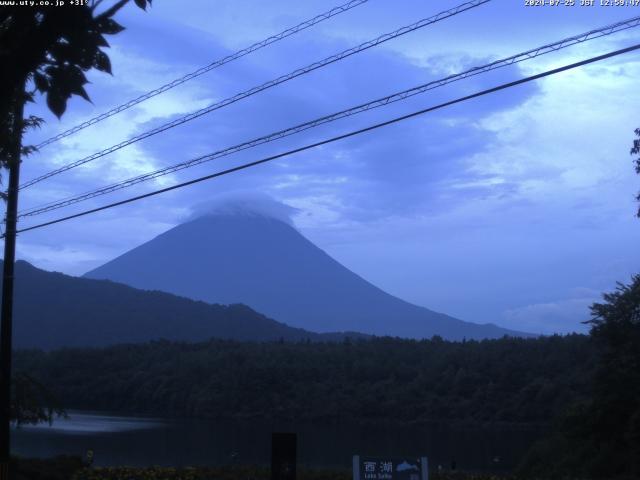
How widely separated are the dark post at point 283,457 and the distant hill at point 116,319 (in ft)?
512

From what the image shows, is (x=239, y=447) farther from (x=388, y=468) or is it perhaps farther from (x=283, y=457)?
(x=388, y=468)

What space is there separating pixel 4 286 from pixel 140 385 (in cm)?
7417

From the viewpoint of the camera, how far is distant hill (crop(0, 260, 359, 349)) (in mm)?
168625

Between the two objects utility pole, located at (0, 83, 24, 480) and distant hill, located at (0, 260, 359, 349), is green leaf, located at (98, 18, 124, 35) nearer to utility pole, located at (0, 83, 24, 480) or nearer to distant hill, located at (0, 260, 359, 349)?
utility pole, located at (0, 83, 24, 480)

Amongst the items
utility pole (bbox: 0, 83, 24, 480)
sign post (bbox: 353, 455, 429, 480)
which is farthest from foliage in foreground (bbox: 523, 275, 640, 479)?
utility pole (bbox: 0, 83, 24, 480)

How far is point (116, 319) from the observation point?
182 metres

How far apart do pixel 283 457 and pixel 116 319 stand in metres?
177

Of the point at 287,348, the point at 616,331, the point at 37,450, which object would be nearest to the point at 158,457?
the point at 37,450

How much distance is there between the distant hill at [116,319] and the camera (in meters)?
169

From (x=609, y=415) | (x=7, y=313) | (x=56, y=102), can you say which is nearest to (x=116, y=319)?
(x=609, y=415)

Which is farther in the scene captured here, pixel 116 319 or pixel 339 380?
pixel 116 319

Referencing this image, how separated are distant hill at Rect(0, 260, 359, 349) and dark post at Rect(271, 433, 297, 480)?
15618 cm

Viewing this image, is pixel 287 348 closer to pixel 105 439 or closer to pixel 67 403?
pixel 67 403

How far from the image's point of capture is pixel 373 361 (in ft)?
285
